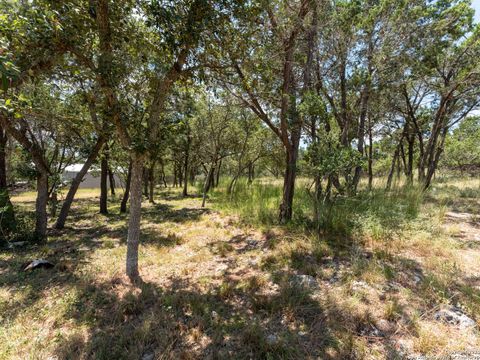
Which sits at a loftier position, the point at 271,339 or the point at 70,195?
the point at 70,195

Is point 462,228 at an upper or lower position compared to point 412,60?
lower

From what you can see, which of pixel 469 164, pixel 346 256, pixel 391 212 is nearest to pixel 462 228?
pixel 391 212

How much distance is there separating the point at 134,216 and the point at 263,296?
2180mm

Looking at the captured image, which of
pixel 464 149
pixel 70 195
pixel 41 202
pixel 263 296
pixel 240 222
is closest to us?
pixel 263 296

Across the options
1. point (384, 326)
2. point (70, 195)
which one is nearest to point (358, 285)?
point (384, 326)

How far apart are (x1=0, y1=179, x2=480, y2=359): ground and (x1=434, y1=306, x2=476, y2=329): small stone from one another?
0.07 feet

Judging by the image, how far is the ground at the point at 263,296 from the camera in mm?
2102

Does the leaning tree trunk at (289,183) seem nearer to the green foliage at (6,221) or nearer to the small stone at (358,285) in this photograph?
the small stone at (358,285)

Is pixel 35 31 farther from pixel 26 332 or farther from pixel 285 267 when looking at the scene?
pixel 285 267

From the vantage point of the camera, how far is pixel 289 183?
553cm

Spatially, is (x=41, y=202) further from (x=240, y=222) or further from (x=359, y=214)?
(x=359, y=214)

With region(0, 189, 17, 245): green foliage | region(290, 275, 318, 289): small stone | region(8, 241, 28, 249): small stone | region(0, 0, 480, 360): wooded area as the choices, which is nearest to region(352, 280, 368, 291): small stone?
region(0, 0, 480, 360): wooded area

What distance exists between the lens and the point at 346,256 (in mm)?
3750

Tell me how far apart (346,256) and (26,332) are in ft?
14.5
